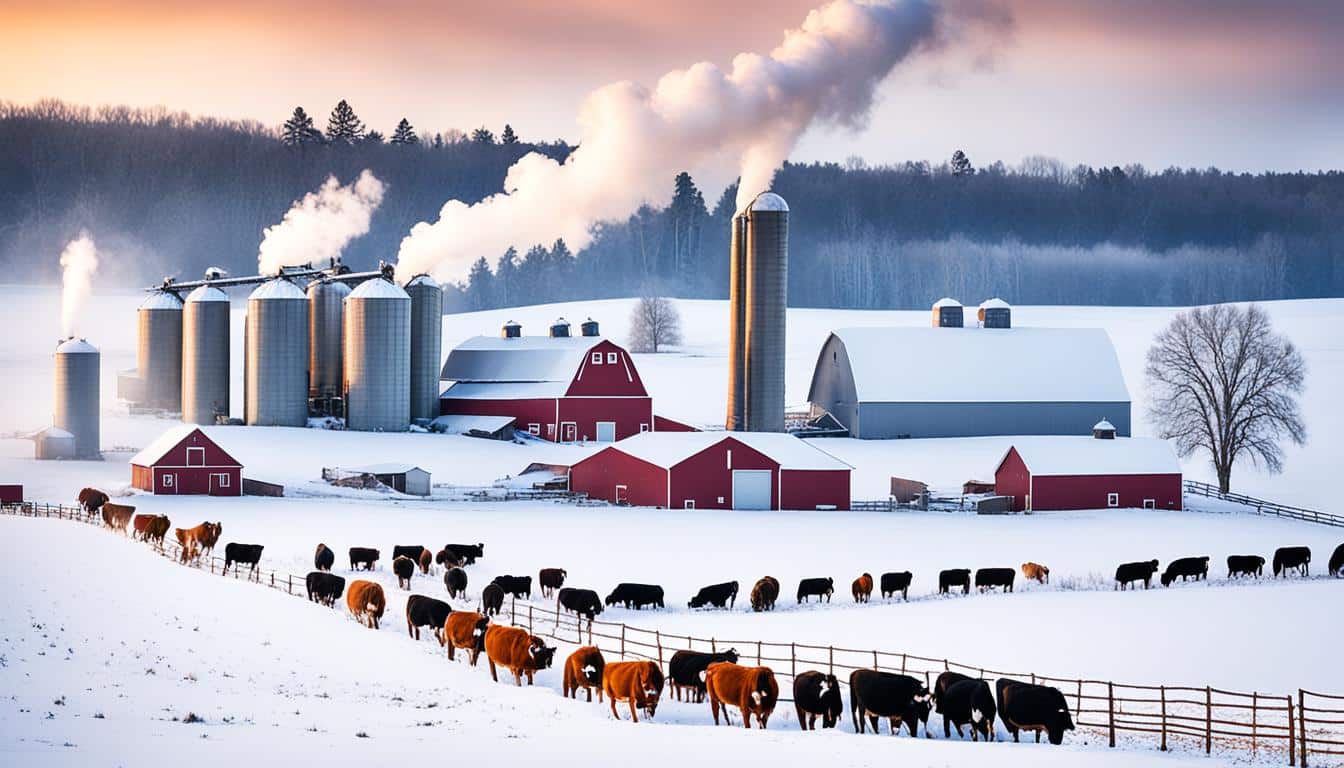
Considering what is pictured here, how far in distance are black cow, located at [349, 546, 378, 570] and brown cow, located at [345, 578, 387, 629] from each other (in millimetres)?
6805

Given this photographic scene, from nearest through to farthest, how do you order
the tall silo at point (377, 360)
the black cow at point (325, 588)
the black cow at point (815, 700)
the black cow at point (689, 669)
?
the black cow at point (815, 700) → the black cow at point (689, 669) → the black cow at point (325, 588) → the tall silo at point (377, 360)

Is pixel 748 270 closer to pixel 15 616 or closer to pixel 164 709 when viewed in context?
pixel 15 616

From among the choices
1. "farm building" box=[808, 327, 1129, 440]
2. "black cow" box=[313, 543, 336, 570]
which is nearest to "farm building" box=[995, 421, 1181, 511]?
"farm building" box=[808, 327, 1129, 440]

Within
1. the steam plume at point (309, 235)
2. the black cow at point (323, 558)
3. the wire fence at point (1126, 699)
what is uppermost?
the steam plume at point (309, 235)

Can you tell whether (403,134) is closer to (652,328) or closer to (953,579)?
(652,328)

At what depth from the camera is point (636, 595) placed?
32.0 metres

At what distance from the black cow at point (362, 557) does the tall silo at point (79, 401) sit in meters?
26.2

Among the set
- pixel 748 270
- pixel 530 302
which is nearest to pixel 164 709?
pixel 748 270

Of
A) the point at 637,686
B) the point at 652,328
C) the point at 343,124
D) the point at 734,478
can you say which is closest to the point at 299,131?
the point at 343,124

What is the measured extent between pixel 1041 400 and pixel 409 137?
372ft

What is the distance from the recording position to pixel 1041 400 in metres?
69.4

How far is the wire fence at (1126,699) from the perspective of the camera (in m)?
20.5

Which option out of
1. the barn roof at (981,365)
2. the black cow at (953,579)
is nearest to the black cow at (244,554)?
the black cow at (953,579)

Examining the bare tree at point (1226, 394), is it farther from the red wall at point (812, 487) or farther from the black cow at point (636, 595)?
the black cow at point (636, 595)
